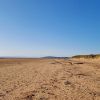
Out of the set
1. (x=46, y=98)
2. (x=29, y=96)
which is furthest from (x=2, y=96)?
(x=46, y=98)

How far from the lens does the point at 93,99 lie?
31.7 feet

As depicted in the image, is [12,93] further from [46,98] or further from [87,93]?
[87,93]

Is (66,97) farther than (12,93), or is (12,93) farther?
(12,93)

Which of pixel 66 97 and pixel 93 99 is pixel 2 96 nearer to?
pixel 66 97

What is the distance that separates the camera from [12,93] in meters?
10.8

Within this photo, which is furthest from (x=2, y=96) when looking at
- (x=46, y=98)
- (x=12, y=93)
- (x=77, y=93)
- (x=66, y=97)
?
(x=77, y=93)

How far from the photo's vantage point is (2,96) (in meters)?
10.1

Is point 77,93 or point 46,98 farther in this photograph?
point 77,93

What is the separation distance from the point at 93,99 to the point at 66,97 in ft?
4.74

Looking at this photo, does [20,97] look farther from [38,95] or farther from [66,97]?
[66,97]

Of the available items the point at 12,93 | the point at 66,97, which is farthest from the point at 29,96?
the point at 66,97

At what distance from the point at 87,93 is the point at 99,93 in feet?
2.39

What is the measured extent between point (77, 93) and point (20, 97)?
3418 mm

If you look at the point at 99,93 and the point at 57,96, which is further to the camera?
Result: the point at 99,93
